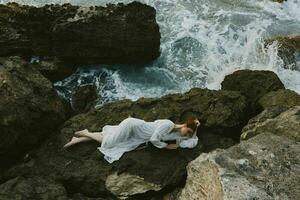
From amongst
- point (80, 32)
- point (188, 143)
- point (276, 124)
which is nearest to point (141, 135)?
point (188, 143)

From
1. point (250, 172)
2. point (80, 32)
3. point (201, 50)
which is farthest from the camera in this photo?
point (201, 50)

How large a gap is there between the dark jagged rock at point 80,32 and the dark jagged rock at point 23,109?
261 cm

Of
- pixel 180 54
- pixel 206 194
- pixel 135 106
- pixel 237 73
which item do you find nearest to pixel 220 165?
pixel 206 194

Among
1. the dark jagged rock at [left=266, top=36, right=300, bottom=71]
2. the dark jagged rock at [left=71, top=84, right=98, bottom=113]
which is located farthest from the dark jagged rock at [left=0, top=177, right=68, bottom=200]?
the dark jagged rock at [left=266, top=36, right=300, bottom=71]

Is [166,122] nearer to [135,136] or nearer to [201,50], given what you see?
[135,136]

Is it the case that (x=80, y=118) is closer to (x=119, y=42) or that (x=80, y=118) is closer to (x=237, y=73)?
(x=119, y=42)

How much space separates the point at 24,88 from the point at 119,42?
12.5 feet

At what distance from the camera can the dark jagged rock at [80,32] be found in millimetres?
13859

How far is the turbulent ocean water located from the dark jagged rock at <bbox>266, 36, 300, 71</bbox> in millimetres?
154

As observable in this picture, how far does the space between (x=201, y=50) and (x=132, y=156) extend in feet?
23.7

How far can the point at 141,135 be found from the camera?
10438 millimetres

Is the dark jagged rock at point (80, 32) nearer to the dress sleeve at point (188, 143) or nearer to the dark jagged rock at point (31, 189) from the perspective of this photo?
the dress sleeve at point (188, 143)

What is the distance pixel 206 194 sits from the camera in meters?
7.82

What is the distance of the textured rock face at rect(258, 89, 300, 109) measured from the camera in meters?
11.8
